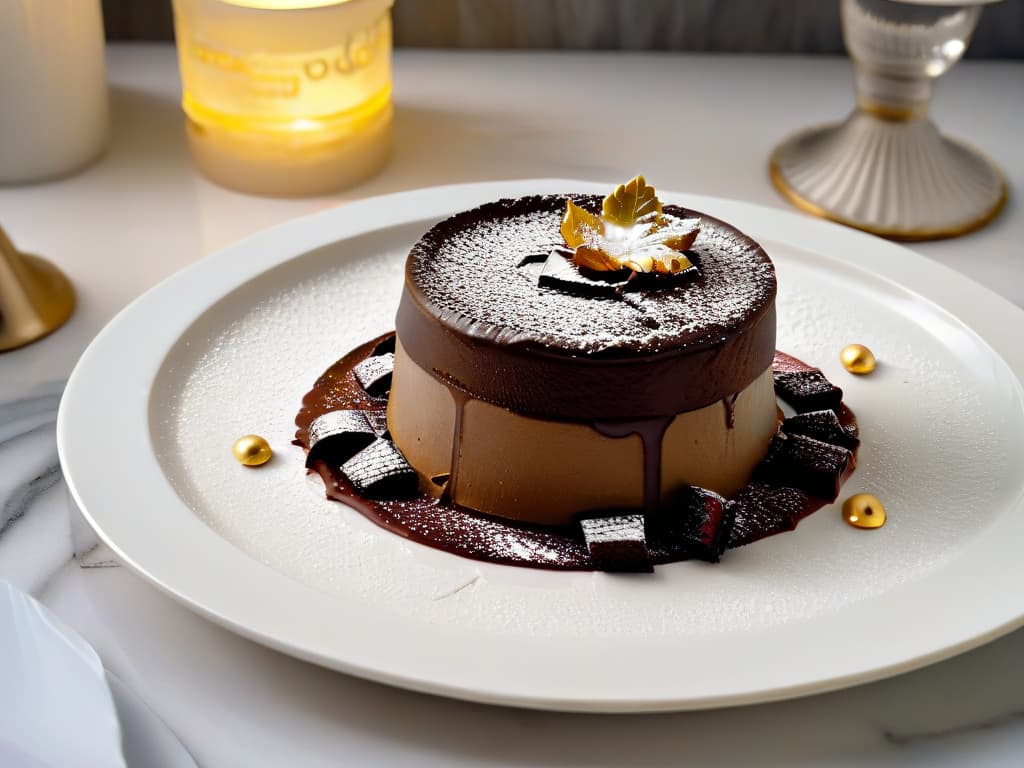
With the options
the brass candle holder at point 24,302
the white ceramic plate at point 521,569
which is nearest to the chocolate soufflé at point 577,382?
the white ceramic plate at point 521,569

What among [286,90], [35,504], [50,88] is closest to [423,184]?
[286,90]

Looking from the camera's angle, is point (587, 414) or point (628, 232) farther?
point (628, 232)

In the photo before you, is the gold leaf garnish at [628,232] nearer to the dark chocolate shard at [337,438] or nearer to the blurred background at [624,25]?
the dark chocolate shard at [337,438]

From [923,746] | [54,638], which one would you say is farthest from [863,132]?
[54,638]

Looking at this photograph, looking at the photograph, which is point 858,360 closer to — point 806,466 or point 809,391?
point 809,391

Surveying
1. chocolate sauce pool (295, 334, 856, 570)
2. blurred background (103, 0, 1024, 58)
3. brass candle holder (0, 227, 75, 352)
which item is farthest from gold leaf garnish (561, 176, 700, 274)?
blurred background (103, 0, 1024, 58)

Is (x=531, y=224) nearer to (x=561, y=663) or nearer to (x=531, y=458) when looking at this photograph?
(x=531, y=458)
